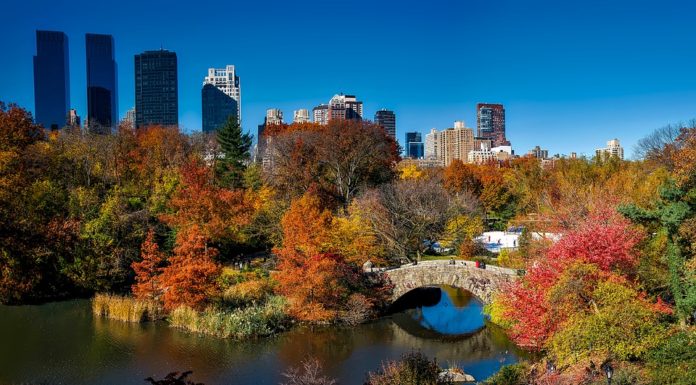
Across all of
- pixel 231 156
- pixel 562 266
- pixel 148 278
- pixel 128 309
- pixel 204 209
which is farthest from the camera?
pixel 231 156

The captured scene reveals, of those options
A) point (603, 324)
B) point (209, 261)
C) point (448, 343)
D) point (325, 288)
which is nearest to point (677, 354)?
point (603, 324)

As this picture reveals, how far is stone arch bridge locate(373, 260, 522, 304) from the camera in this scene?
29094 millimetres

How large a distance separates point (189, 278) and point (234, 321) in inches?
127

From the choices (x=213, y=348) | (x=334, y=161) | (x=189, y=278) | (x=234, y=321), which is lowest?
(x=213, y=348)

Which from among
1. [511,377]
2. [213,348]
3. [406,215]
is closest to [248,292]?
[213,348]

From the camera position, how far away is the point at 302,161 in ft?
156

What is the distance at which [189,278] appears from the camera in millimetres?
28109

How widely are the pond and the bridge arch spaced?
183 centimetres

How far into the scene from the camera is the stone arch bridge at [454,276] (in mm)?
29094

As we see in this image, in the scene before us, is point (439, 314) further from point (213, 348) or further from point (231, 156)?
point (231, 156)

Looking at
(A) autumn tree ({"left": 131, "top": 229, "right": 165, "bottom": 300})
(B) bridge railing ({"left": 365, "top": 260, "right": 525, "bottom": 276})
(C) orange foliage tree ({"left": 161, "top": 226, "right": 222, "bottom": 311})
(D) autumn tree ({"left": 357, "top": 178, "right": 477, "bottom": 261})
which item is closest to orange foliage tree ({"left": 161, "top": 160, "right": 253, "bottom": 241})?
(A) autumn tree ({"left": 131, "top": 229, "right": 165, "bottom": 300})

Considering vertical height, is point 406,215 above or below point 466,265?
above

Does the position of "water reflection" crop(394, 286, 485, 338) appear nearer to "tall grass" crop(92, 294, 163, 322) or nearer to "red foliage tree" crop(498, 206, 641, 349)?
"red foliage tree" crop(498, 206, 641, 349)

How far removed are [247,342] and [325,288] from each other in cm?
492
